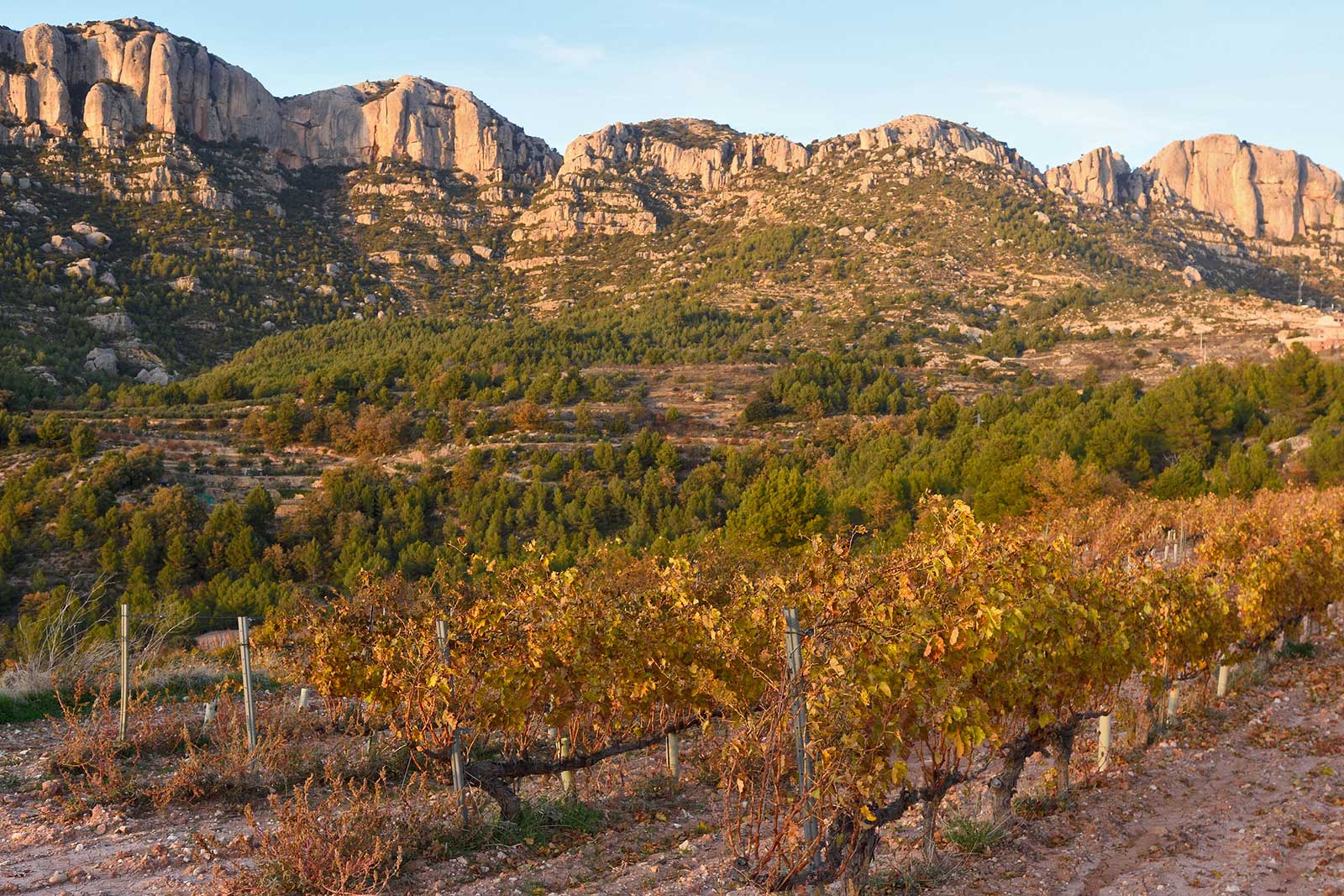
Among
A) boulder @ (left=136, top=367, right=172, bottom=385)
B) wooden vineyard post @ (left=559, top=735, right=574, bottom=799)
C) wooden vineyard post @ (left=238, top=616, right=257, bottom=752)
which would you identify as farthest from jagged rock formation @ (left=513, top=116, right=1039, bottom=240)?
wooden vineyard post @ (left=559, top=735, right=574, bottom=799)

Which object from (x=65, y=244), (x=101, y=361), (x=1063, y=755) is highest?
(x=65, y=244)

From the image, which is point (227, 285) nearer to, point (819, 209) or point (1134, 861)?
point (819, 209)

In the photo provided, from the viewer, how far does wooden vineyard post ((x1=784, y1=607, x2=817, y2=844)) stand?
4.45 m

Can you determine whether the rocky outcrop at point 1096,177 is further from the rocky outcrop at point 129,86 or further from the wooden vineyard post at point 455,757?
the wooden vineyard post at point 455,757

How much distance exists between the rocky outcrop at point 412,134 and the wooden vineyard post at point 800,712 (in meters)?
104

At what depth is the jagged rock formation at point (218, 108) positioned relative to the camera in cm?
8262

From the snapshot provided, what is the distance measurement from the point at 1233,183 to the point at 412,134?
10678 centimetres

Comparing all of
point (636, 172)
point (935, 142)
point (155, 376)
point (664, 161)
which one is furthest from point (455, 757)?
point (664, 161)

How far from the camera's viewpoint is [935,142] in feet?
295

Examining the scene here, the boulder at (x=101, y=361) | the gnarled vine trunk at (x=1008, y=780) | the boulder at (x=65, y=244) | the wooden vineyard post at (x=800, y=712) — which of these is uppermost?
the boulder at (x=65, y=244)

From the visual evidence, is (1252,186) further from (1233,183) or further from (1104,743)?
(1104,743)

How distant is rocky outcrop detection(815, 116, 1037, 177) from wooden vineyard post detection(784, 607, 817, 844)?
92690 mm

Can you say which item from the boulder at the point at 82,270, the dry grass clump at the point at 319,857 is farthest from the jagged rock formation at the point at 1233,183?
the dry grass clump at the point at 319,857

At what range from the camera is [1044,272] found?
6950 cm
